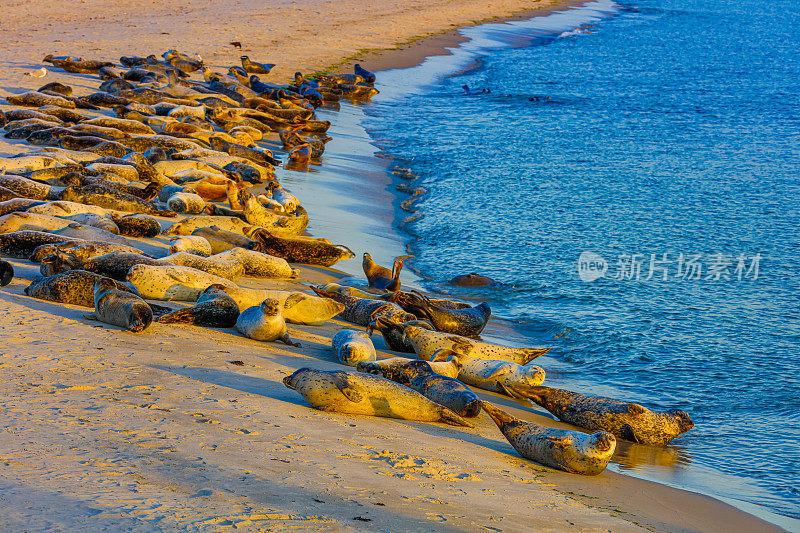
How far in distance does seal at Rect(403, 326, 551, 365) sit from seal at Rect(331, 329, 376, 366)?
46 centimetres

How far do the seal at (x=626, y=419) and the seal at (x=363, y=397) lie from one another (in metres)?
0.84

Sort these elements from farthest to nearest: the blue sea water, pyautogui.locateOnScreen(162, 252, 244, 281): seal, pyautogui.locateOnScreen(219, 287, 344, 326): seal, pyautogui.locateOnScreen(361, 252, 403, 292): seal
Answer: pyautogui.locateOnScreen(361, 252, 403, 292): seal → pyautogui.locateOnScreen(162, 252, 244, 281): seal → pyautogui.locateOnScreen(219, 287, 344, 326): seal → the blue sea water

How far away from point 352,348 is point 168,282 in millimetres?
1641

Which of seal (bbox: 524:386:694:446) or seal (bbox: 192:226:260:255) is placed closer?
seal (bbox: 524:386:694:446)

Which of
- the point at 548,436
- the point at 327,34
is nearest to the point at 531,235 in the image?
the point at 548,436

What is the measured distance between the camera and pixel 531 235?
938 centimetres

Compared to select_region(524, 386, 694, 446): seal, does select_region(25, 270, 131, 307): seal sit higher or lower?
higher

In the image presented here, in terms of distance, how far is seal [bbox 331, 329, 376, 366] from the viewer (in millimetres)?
4965

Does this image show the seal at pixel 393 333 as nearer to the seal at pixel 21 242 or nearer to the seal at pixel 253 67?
the seal at pixel 21 242

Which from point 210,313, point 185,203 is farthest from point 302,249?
point 210,313

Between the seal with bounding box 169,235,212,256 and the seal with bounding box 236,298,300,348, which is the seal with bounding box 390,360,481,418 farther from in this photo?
the seal with bounding box 169,235,212,256

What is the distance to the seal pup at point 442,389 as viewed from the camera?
455 centimetres

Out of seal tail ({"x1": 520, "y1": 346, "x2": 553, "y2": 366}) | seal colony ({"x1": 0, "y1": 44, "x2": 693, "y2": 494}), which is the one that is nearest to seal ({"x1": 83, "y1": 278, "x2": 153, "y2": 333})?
seal colony ({"x1": 0, "y1": 44, "x2": 693, "y2": 494})

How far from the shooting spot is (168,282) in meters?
5.69
